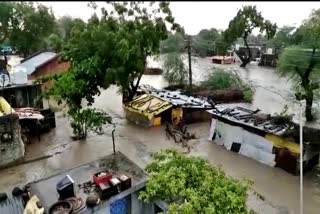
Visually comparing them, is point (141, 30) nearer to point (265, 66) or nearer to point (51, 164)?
point (51, 164)

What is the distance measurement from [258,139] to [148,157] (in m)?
5.27

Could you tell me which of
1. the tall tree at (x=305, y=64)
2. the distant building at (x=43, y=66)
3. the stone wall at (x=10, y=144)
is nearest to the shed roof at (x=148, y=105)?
the tall tree at (x=305, y=64)

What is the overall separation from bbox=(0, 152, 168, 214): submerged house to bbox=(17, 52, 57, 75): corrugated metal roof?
18.8 meters

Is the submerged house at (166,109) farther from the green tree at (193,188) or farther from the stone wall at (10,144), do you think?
the green tree at (193,188)

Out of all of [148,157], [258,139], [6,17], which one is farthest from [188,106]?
[6,17]

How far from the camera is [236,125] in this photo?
685 inches

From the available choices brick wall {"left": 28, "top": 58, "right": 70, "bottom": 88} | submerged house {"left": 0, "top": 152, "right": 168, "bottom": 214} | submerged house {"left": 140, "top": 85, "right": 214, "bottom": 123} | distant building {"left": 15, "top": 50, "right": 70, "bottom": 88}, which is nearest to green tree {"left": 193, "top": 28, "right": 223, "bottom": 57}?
brick wall {"left": 28, "top": 58, "right": 70, "bottom": 88}

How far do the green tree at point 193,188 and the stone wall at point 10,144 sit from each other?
8779mm

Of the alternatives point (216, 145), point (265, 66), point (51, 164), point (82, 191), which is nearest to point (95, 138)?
point (51, 164)

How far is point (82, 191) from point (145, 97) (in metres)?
13.9

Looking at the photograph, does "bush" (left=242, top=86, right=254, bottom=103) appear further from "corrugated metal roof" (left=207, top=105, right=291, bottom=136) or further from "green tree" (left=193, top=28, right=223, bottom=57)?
"green tree" (left=193, top=28, right=223, bottom=57)

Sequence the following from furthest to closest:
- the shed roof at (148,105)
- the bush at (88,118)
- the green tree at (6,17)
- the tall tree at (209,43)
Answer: the tall tree at (209,43), the green tree at (6,17), the shed roof at (148,105), the bush at (88,118)

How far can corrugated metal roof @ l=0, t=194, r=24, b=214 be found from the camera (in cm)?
1000

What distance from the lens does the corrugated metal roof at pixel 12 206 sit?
10.0 meters
